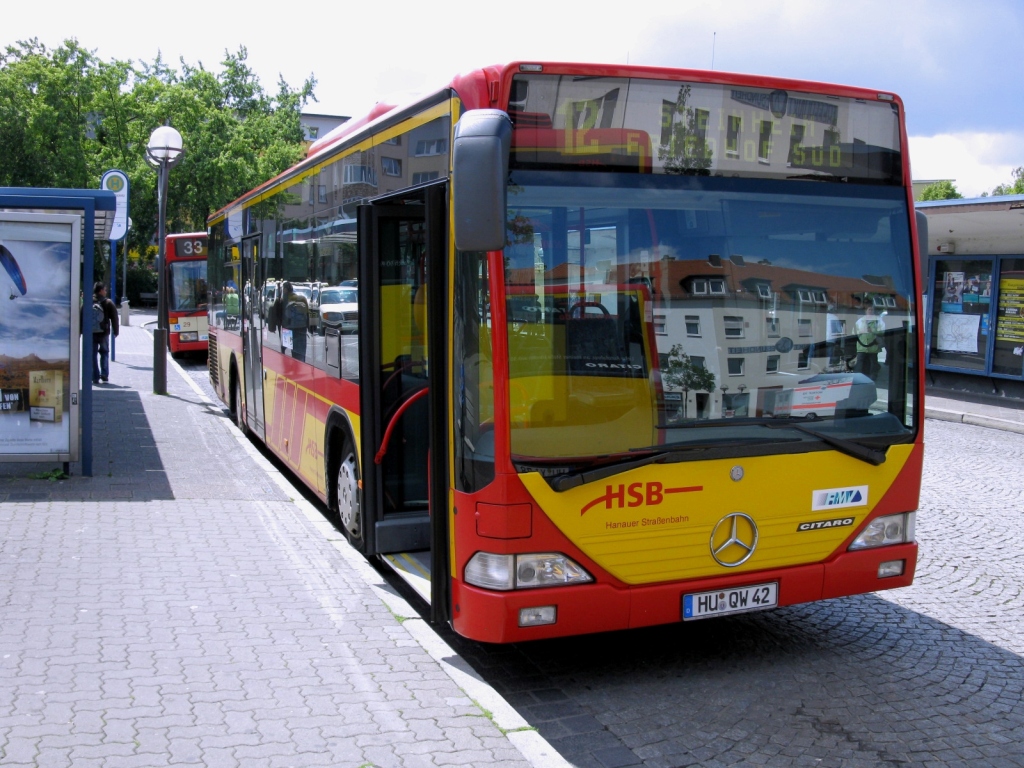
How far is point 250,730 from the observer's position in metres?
4.16

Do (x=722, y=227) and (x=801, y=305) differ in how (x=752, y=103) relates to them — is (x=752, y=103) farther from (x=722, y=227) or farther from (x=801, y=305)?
(x=801, y=305)

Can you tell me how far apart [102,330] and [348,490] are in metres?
12.5

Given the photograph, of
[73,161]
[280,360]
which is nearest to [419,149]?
[280,360]

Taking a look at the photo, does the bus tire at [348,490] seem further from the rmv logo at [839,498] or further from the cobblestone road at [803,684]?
the rmv logo at [839,498]

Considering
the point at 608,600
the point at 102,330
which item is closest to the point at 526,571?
the point at 608,600

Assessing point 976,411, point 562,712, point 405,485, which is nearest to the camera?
point 562,712

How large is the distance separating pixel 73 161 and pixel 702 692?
1987 inches

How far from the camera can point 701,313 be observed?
4.69 metres

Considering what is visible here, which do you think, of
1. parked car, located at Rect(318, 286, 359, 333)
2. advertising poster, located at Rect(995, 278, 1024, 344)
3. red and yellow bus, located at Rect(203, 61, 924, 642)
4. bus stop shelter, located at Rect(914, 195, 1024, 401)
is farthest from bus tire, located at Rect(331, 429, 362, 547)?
advertising poster, located at Rect(995, 278, 1024, 344)

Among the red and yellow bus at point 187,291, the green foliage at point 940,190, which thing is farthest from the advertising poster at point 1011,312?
the green foliage at point 940,190

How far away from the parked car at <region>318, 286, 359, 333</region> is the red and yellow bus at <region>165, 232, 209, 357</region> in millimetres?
19759

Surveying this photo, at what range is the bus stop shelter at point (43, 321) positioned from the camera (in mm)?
9023

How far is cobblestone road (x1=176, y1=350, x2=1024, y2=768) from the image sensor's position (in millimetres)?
4289

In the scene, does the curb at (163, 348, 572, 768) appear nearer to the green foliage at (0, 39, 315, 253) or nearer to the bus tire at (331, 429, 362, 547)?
the bus tire at (331, 429, 362, 547)
